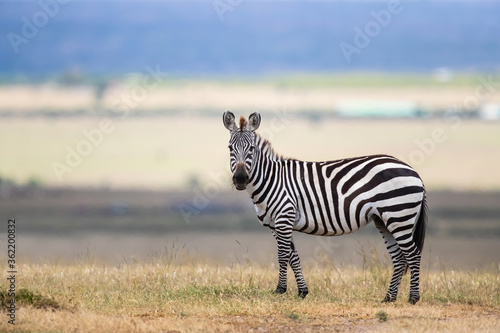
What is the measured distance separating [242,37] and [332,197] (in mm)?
89939

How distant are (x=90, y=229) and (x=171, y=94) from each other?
3526 cm

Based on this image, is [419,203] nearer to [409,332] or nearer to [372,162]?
[372,162]

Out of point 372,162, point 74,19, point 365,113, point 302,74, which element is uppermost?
point 74,19

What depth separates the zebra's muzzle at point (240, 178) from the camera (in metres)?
10.7

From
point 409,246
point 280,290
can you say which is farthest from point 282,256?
point 409,246

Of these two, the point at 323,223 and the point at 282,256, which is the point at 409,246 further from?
the point at 282,256

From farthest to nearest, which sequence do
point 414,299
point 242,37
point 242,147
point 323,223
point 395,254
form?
point 242,37 → point 395,254 → point 323,223 → point 242,147 → point 414,299

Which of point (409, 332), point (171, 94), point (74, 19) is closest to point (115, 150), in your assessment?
point (171, 94)

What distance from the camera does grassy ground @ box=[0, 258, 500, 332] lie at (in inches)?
364

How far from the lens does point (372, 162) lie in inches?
438


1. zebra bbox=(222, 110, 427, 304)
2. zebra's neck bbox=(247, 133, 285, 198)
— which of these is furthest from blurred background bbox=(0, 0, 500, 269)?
zebra bbox=(222, 110, 427, 304)

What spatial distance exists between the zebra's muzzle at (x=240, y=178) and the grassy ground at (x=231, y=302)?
1.50 m

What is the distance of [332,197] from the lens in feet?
36.6

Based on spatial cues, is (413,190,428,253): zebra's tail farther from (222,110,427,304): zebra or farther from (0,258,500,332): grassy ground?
(0,258,500,332): grassy ground
